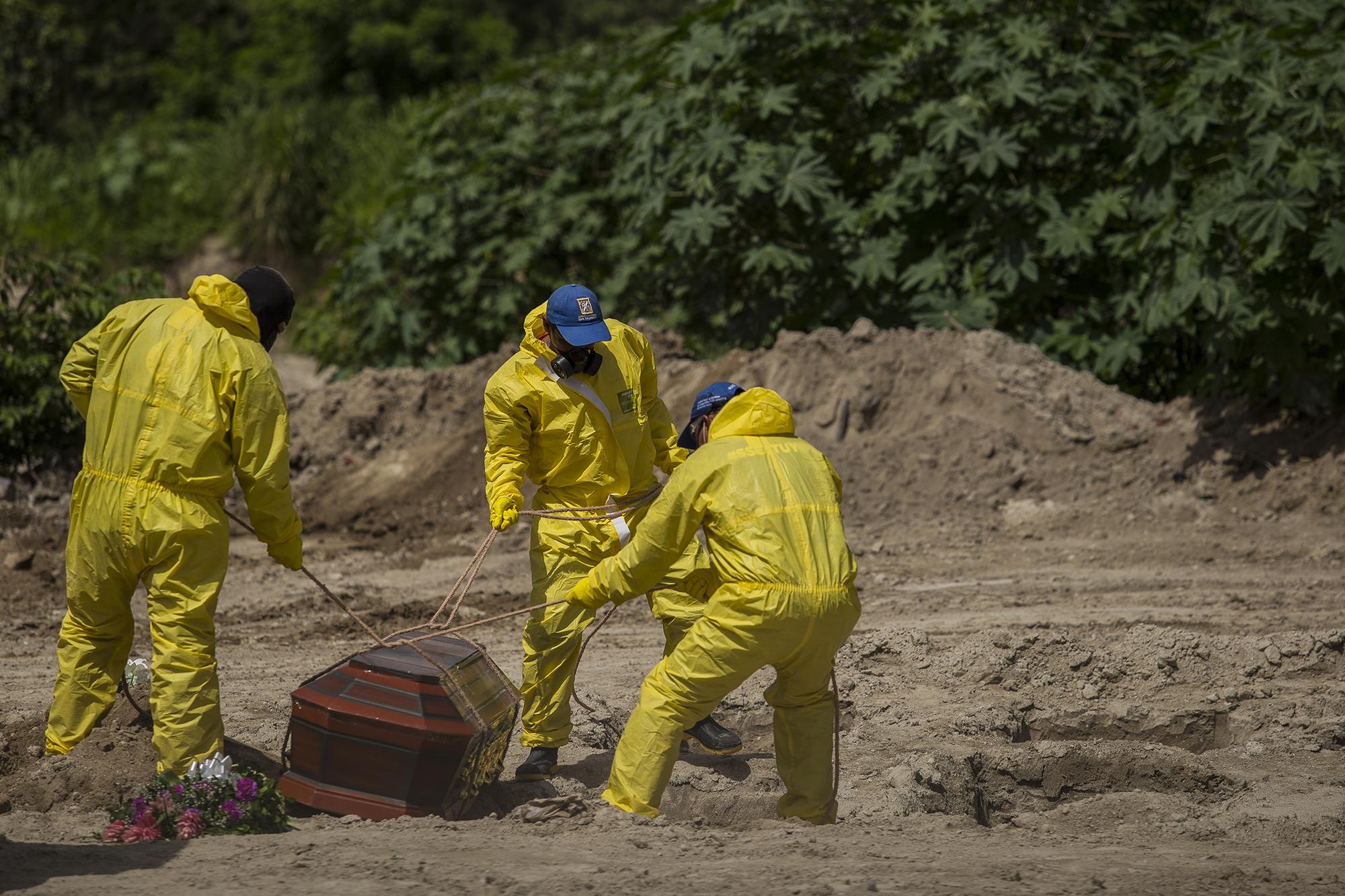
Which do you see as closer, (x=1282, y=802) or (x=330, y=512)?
(x=1282, y=802)

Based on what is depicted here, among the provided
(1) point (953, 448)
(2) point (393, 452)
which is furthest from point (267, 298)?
(2) point (393, 452)

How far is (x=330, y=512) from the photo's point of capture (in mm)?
10352

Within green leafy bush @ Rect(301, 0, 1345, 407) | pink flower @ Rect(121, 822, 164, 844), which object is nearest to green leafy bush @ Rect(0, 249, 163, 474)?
green leafy bush @ Rect(301, 0, 1345, 407)

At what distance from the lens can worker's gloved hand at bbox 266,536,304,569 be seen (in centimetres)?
470

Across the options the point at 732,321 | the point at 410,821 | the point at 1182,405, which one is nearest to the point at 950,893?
the point at 410,821

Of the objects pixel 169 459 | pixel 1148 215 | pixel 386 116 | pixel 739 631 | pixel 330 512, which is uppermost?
pixel 386 116

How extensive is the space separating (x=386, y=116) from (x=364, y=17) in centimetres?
178

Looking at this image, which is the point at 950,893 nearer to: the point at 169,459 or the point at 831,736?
the point at 831,736

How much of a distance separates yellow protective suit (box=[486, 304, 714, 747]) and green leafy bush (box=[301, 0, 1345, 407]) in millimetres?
5187

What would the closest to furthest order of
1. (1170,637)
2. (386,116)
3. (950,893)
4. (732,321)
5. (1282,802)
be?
(950,893) < (1282,802) < (1170,637) < (732,321) < (386,116)

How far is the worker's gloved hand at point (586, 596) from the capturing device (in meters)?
4.45

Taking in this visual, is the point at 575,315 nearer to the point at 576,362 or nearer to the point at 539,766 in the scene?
the point at 576,362

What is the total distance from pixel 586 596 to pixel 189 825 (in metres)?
1.38

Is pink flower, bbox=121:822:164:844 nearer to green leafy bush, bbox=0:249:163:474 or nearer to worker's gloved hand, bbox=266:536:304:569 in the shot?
worker's gloved hand, bbox=266:536:304:569
